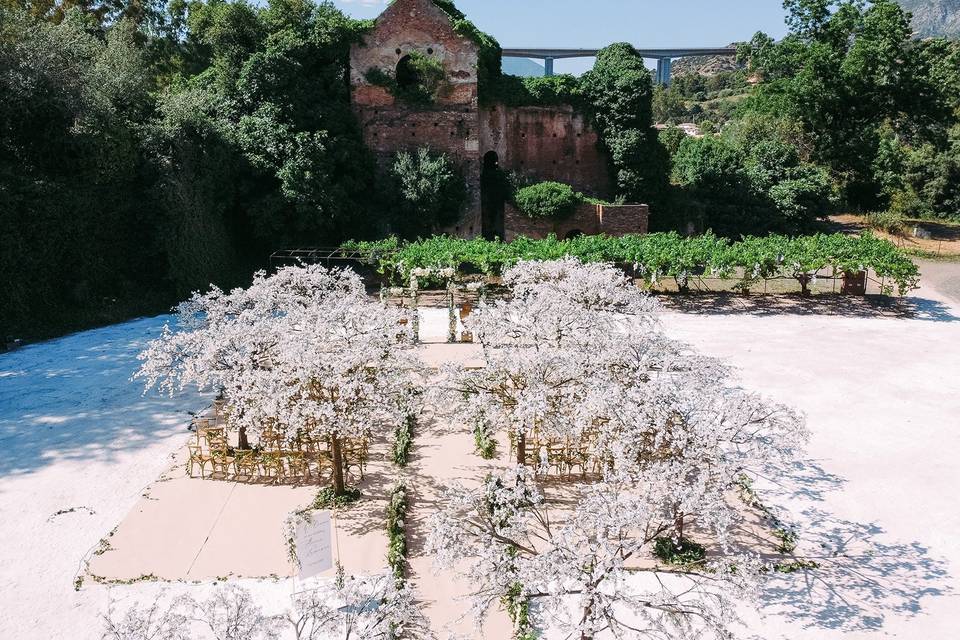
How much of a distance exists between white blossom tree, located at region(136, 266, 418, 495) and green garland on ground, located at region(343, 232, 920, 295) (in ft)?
39.1

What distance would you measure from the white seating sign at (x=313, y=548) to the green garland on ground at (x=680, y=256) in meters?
17.1

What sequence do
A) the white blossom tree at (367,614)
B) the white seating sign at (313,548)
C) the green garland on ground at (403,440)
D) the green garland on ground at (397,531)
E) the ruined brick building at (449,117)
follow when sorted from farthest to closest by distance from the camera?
the ruined brick building at (449,117) < the green garland on ground at (403,440) < the green garland on ground at (397,531) < the white seating sign at (313,548) < the white blossom tree at (367,614)

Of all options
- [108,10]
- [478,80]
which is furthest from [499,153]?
[108,10]

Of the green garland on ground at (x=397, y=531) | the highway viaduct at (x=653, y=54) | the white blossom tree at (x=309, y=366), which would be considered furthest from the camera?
the highway viaduct at (x=653, y=54)

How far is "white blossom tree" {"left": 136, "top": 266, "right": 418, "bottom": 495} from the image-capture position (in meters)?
12.3

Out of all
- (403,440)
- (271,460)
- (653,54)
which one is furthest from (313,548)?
(653,54)

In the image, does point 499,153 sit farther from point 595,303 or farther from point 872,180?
point 872,180

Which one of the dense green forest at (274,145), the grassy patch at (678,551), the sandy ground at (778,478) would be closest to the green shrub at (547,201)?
the dense green forest at (274,145)

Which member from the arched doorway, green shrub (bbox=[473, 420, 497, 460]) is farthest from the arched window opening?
green shrub (bbox=[473, 420, 497, 460])

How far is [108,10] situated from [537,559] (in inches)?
1501

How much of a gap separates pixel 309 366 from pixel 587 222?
24252 mm

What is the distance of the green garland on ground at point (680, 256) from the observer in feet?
87.2

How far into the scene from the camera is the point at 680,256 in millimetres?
26734

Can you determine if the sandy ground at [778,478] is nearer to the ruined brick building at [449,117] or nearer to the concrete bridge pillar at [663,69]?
the ruined brick building at [449,117]
